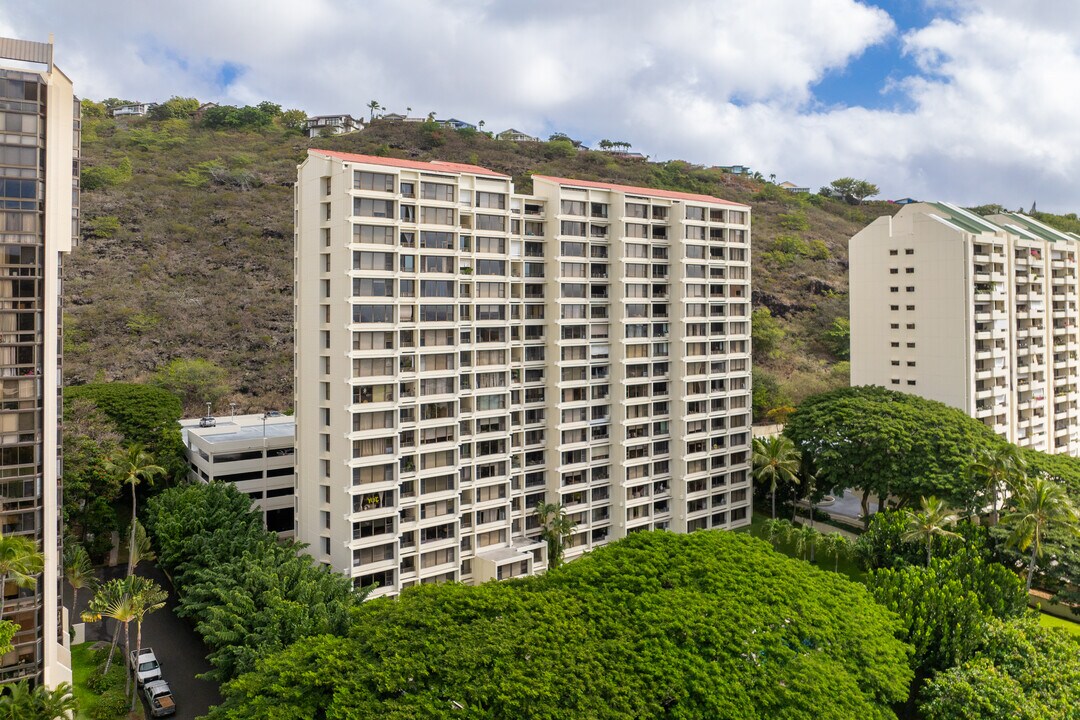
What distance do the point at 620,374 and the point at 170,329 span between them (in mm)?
62405

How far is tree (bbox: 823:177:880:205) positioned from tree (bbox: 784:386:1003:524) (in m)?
109

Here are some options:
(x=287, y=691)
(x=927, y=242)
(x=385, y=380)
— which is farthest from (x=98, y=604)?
(x=927, y=242)

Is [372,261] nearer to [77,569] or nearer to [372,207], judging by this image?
[372,207]

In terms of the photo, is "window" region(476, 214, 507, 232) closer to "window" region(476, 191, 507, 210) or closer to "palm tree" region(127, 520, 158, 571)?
"window" region(476, 191, 507, 210)

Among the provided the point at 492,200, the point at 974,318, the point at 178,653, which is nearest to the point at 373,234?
the point at 492,200

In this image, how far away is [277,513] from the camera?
188 ft

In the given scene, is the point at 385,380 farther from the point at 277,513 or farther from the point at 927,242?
the point at 927,242

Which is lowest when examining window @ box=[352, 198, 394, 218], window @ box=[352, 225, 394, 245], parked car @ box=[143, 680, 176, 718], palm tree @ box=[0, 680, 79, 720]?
parked car @ box=[143, 680, 176, 718]

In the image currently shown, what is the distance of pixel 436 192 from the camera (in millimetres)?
46562

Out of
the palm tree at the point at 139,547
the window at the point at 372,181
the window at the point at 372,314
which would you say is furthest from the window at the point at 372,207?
the palm tree at the point at 139,547

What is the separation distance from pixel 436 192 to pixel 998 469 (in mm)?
41829

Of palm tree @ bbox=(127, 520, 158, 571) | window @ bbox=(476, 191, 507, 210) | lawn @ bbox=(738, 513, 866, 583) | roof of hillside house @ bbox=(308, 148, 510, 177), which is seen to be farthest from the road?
lawn @ bbox=(738, 513, 866, 583)

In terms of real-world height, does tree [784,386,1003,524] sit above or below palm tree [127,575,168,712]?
above

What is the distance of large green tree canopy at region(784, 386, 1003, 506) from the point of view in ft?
169
